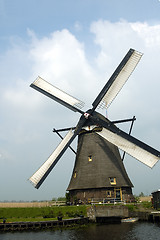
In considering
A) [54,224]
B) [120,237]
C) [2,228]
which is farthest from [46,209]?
[120,237]

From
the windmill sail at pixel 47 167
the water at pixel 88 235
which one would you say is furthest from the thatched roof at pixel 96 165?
the water at pixel 88 235

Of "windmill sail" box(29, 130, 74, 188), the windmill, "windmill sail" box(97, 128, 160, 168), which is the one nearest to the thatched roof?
the windmill

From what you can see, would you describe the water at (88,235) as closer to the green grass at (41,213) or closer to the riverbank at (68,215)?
the riverbank at (68,215)

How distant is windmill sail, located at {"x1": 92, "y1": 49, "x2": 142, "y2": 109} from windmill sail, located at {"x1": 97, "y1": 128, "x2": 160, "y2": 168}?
3.49 metres

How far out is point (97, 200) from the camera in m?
22.9

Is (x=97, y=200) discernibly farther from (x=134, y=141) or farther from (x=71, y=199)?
(x=134, y=141)

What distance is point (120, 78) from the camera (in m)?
24.0

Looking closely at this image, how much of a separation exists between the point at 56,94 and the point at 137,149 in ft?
35.9

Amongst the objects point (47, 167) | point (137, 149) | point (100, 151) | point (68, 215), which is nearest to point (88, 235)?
point (68, 215)

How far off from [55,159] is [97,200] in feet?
19.1

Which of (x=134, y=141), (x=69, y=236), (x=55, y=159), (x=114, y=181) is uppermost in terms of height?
(x=134, y=141)

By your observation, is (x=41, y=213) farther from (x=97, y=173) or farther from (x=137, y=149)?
(x=137, y=149)

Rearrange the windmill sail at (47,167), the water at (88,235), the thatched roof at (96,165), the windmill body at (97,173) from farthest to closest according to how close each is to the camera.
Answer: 1. the thatched roof at (96,165)
2. the windmill body at (97,173)
3. the windmill sail at (47,167)
4. the water at (88,235)

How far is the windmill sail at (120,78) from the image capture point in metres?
23.9
